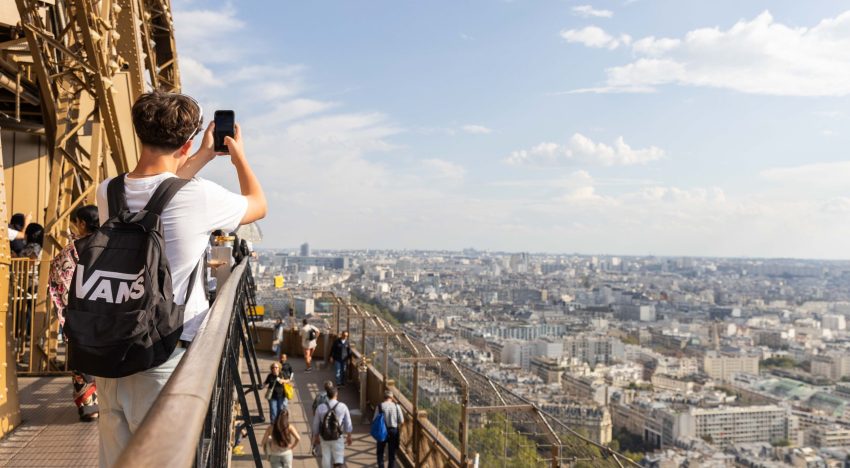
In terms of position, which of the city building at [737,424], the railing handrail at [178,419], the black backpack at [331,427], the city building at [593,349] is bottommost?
the city building at [737,424]

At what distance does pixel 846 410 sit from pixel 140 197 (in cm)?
8028

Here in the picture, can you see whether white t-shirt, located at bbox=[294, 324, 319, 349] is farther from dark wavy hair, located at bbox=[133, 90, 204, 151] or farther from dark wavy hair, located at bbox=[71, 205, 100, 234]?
dark wavy hair, located at bbox=[133, 90, 204, 151]

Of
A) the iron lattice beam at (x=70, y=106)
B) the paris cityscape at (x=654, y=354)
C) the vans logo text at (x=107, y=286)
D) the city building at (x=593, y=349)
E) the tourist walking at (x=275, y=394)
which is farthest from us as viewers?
the city building at (x=593, y=349)

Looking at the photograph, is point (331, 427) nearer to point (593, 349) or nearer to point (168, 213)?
point (168, 213)

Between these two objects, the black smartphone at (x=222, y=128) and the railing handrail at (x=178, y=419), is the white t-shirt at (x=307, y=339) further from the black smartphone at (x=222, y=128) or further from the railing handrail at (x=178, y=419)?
the railing handrail at (x=178, y=419)

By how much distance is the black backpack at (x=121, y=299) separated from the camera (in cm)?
173

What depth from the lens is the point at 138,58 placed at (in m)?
10.7

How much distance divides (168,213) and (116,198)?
0.20 meters

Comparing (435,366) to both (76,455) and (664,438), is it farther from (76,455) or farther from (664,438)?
(664,438)

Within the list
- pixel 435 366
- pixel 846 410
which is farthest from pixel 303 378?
pixel 846 410

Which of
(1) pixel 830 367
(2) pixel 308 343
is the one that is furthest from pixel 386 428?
(1) pixel 830 367

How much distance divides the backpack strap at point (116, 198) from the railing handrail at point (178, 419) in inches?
27.7

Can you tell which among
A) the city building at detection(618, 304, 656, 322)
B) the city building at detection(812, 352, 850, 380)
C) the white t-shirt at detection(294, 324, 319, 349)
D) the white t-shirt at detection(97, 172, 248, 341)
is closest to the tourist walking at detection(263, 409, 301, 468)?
the white t-shirt at detection(97, 172, 248, 341)

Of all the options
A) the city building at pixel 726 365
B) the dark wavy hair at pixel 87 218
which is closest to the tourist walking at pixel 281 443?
the dark wavy hair at pixel 87 218
